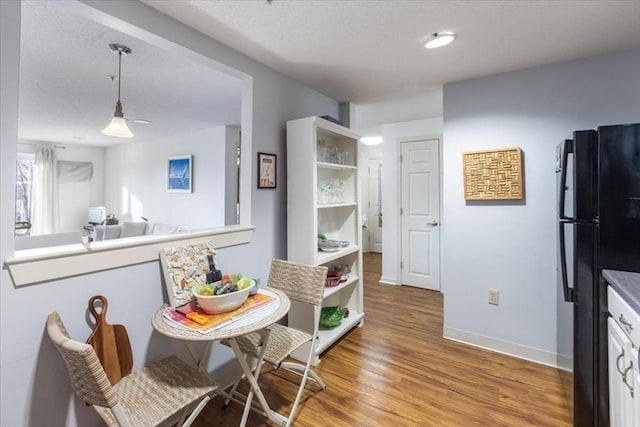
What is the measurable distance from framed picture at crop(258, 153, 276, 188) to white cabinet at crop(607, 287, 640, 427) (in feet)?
6.87

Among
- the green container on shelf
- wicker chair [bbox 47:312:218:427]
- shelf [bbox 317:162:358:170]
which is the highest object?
shelf [bbox 317:162:358:170]

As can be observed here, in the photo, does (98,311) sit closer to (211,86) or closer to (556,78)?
(211,86)

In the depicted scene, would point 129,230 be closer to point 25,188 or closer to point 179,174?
point 179,174

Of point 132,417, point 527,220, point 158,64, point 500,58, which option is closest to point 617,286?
point 527,220

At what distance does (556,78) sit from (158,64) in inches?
124

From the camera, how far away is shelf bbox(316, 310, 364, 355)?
2.41 metres

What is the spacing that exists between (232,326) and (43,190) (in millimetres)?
7039

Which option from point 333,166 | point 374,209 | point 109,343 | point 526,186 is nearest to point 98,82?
point 333,166

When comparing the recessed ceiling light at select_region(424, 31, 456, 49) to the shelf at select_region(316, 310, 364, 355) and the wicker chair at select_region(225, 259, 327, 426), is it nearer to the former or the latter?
the wicker chair at select_region(225, 259, 327, 426)

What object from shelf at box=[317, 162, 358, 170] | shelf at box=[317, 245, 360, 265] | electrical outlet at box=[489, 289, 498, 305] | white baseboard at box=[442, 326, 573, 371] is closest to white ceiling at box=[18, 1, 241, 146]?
shelf at box=[317, 162, 358, 170]

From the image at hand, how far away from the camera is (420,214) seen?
4.21 metres

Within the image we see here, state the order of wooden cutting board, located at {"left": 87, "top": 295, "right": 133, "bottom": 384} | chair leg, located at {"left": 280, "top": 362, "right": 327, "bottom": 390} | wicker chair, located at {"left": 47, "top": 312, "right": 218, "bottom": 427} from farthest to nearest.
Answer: chair leg, located at {"left": 280, "top": 362, "right": 327, "bottom": 390}
wooden cutting board, located at {"left": 87, "top": 295, "right": 133, "bottom": 384}
wicker chair, located at {"left": 47, "top": 312, "right": 218, "bottom": 427}

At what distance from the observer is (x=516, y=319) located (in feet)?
8.12

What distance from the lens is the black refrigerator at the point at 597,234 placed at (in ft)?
4.65
